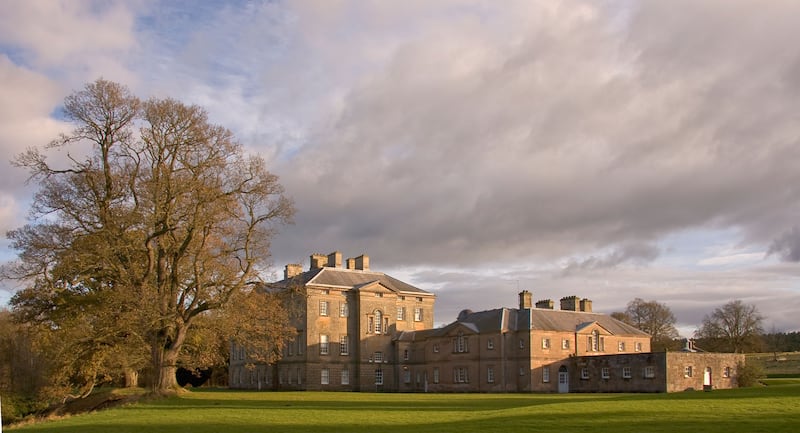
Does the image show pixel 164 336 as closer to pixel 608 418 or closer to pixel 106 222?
pixel 106 222

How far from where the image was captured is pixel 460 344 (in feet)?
198

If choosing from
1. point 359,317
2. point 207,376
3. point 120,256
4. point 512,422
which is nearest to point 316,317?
point 359,317

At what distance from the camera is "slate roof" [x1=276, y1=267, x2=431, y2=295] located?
6494cm

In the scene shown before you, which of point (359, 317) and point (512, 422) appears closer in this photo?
point (512, 422)

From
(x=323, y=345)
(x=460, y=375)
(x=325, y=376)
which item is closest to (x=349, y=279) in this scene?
(x=323, y=345)

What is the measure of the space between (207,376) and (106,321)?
51.2 meters

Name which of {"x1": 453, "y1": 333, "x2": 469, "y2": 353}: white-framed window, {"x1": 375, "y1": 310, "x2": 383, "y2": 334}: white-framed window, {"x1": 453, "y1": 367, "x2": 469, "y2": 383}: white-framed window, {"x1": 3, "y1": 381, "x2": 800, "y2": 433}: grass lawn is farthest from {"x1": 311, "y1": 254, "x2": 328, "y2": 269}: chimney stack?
{"x1": 3, "y1": 381, "x2": 800, "y2": 433}: grass lawn

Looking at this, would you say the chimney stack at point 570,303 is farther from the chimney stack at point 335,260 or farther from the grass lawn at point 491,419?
the grass lawn at point 491,419

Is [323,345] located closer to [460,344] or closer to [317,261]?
[317,261]

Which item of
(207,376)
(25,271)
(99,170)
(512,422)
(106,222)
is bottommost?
(207,376)

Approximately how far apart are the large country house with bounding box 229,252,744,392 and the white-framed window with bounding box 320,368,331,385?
0.28 ft

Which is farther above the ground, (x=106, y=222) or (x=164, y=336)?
(x=106, y=222)

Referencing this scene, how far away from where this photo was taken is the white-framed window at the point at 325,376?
209 ft

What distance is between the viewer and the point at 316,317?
64.1 m
